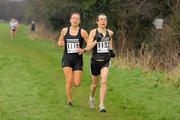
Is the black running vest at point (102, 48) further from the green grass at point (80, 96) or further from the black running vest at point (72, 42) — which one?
the green grass at point (80, 96)

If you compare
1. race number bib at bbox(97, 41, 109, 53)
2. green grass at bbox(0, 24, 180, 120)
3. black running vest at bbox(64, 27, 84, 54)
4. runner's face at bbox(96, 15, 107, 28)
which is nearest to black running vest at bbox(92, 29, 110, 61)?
race number bib at bbox(97, 41, 109, 53)

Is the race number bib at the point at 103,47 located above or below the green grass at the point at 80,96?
above

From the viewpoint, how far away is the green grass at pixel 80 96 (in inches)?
393

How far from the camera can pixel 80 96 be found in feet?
40.3

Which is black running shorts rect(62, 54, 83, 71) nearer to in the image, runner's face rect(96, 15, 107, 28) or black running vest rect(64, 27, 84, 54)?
black running vest rect(64, 27, 84, 54)

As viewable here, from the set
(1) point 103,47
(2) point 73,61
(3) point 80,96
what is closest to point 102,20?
(1) point 103,47

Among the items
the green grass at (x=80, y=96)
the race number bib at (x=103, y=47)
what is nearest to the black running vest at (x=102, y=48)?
the race number bib at (x=103, y=47)

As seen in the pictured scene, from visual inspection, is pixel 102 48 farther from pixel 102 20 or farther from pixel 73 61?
pixel 73 61

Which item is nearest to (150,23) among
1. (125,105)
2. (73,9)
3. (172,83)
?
(73,9)

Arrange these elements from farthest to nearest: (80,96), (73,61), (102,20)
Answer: (80,96), (73,61), (102,20)

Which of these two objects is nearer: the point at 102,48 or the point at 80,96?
the point at 102,48

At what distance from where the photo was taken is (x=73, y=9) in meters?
31.8

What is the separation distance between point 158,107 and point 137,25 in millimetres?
16034

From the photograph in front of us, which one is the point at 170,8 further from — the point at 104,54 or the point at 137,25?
the point at 104,54
